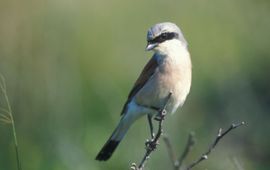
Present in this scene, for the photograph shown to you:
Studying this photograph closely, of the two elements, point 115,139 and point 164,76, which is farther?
point 115,139

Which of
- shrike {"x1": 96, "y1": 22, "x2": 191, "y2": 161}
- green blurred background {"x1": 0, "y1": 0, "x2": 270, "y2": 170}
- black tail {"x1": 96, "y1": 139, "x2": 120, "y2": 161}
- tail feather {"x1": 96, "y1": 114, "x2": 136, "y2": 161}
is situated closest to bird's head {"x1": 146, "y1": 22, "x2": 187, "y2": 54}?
shrike {"x1": 96, "y1": 22, "x2": 191, "y2": 161}

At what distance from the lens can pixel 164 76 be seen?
6.47 meters

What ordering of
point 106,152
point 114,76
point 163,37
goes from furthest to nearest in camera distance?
point 114,76 → point 106,152 → point 163,37

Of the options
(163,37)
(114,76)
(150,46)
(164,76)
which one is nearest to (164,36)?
(163,37)

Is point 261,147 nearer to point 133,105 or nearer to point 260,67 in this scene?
point 260,67

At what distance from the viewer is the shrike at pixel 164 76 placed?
21.0 feet

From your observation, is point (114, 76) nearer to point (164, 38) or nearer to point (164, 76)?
point (164, 76)

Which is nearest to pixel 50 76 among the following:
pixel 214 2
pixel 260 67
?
pixel 260 67

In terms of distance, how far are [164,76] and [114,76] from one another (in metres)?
4.08

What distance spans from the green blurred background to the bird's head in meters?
1.09

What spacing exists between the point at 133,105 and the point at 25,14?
186 inches

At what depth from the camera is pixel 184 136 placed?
914 cm

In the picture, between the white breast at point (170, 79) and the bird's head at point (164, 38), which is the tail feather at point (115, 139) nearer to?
the white breast at point (170, 79)

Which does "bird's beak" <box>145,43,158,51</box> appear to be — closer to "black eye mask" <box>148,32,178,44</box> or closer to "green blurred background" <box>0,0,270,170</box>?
"black eye mask" <box>148,32,178,44</box>
